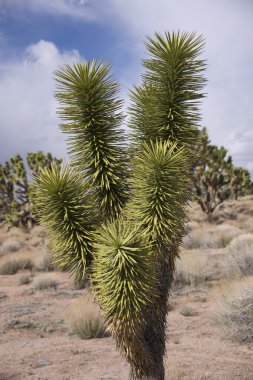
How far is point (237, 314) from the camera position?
26.9ft

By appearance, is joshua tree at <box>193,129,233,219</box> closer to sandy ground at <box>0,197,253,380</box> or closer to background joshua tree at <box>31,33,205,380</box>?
sandy ground at <box>0,197,253,380</box>

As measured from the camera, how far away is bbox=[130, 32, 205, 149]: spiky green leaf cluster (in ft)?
14.7

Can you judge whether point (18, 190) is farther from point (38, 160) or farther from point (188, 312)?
point (188, 312)

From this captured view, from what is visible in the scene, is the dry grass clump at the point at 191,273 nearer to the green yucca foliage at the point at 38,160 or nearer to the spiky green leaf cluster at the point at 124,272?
the spiky green leaf cluster at the point at 124,272

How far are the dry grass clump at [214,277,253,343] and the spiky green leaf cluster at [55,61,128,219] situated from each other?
4.70 m

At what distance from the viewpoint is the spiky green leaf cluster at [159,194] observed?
4055 millimetres

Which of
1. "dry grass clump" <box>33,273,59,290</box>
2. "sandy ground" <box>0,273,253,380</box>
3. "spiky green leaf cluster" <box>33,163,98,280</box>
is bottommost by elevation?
"sandy ground" <box>0,273,253,380</box>

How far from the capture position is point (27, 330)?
984cm

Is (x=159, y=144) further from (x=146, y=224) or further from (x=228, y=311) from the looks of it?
(x=228, y=311)

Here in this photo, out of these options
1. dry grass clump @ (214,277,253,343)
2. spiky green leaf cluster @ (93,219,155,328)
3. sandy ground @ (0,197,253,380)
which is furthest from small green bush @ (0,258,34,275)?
spiky green leaf cluster @ (93,219,155,328)

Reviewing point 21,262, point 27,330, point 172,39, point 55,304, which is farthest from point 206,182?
point 172,39

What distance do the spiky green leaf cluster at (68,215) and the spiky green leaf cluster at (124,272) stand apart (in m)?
0.37

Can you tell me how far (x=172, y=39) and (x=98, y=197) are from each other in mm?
1728

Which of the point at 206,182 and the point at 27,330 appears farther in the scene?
the point at 206,182
